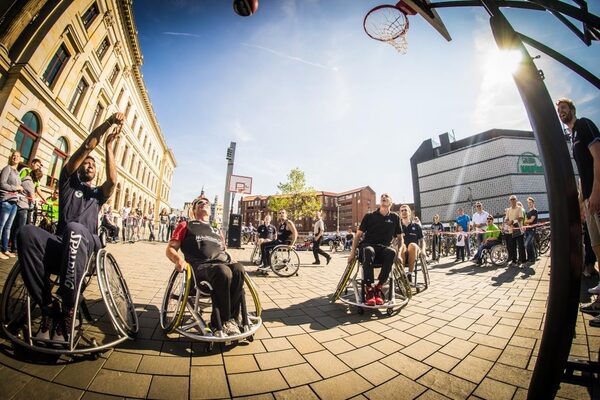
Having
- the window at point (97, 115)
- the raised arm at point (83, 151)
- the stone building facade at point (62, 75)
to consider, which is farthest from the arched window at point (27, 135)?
the raised arm at point (83, 151)

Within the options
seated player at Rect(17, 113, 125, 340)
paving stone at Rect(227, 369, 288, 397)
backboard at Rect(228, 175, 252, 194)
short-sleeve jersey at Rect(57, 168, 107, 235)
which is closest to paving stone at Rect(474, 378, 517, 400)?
paving stone at Rect(227, 369, 288, 397)

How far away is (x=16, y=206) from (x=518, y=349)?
8649mm

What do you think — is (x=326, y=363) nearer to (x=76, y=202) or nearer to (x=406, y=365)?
(x=406, y=365)

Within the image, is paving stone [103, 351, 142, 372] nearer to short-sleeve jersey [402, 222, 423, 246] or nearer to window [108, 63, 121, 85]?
short-sleeve jersey [402, 222, 423, 246]

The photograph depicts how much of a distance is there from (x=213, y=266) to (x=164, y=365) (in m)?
0.84

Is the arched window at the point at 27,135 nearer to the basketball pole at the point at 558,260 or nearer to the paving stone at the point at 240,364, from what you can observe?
the paving stone at the point at 240,364

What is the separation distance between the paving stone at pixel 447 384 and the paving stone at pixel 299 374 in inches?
30.8

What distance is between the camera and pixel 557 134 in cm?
88

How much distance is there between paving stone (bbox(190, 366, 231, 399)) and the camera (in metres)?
1.49

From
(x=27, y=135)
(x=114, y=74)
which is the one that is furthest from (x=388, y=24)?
(x=114, y=74)

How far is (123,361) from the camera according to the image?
1794 millimetres

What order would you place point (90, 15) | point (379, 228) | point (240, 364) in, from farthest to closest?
point (90, 15)
point (379, 228)
point (240, 364)

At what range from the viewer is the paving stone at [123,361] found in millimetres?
1711

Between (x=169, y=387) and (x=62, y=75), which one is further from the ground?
(x=62, y=75)
